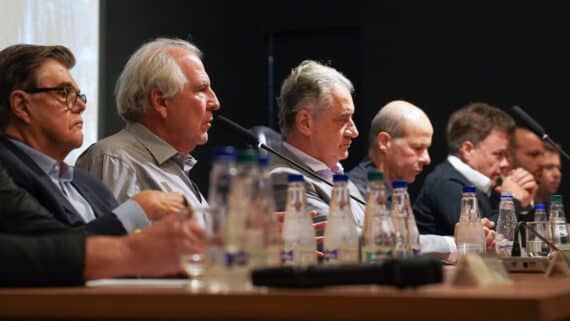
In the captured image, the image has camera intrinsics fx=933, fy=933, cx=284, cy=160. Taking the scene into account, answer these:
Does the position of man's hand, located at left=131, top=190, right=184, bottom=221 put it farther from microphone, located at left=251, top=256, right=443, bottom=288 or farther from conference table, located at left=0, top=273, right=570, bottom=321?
microphone, located at left=251, top=256, right=443, bottom=288

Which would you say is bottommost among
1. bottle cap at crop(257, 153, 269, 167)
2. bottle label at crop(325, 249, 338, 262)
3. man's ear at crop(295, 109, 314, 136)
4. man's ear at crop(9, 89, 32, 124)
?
bottle label at crop(325, 249, 338, 262)

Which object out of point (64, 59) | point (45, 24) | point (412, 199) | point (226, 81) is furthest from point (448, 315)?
point (412, 199)

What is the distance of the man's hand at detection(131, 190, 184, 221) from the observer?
1767 millimetres

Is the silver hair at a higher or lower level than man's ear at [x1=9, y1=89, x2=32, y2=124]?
higher

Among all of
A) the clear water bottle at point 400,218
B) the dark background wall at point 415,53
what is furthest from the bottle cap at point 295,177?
the dark background wall at point 415,53

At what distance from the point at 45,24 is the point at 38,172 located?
119 centimetres

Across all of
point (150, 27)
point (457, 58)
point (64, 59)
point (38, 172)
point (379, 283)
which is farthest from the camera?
point (457, 58)

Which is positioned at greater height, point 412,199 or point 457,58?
point 457,58

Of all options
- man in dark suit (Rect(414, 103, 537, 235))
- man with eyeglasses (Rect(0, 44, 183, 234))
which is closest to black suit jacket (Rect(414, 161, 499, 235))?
man in dark suit (Rect(414, 103, 537, 235))

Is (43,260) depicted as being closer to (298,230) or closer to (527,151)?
(298,230)

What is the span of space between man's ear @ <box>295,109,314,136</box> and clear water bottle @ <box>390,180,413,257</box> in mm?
1283

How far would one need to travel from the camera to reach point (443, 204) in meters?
3.92

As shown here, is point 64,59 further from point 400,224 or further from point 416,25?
point 416,25

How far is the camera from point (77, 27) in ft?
10.4
